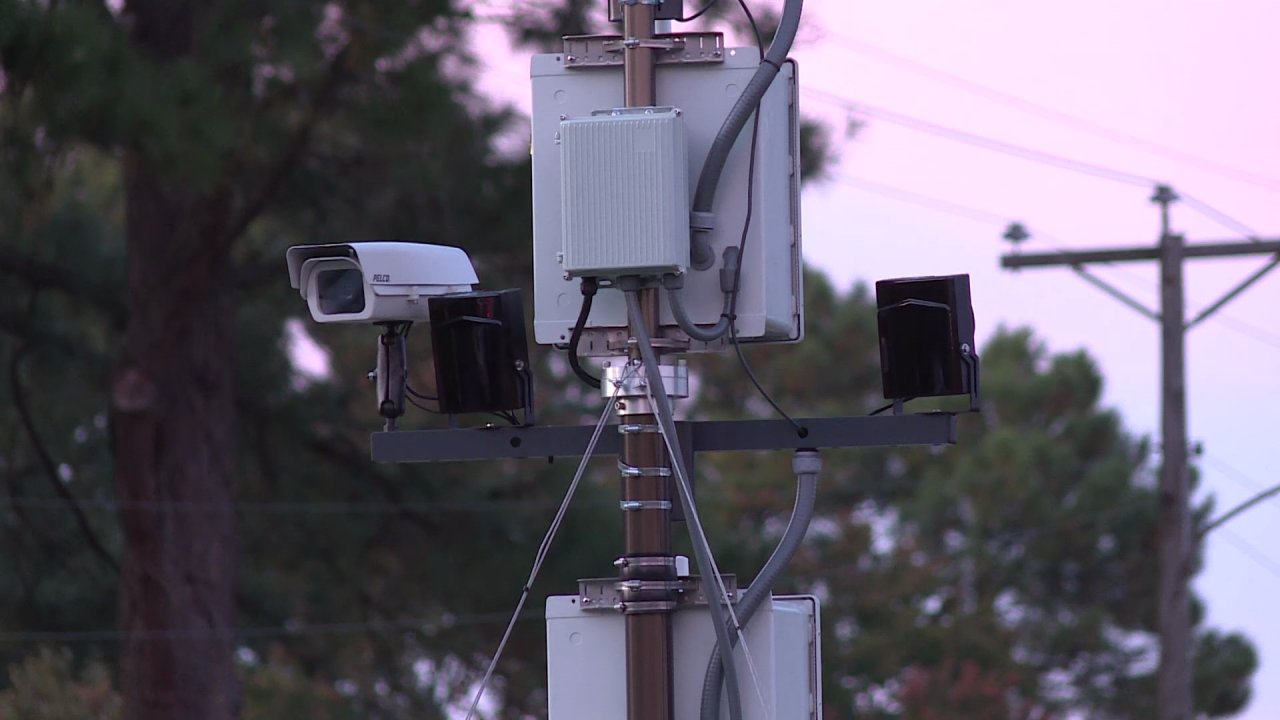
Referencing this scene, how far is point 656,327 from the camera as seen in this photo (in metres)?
4.17

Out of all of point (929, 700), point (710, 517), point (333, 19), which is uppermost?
point (333, 19)

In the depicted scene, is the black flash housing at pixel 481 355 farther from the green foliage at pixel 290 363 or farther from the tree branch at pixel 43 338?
the tree branch at pixel 43 338

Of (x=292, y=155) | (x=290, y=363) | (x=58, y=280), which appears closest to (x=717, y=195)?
(x=292, y=155)

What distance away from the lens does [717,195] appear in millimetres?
4207

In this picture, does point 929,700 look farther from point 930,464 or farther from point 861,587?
point 930,464

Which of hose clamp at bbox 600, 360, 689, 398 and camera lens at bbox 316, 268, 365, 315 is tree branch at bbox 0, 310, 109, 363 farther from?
hose clamp at bbox 600, 360, 689, 398

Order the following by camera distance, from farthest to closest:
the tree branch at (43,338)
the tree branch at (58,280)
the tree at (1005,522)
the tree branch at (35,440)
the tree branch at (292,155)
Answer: the tree at (1005,522) → the tree branch at (43,338) → the tree branch at (35,440) → the tree branch at (58,280) → the tree branch at (292,155)

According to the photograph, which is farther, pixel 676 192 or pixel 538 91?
pixel 538 91

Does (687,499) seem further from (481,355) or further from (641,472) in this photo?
(481,355)

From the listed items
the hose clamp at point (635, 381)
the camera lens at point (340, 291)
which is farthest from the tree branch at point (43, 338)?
Result: the hose clamp at point (635, 381)

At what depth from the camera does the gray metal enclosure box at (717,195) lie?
4168mm

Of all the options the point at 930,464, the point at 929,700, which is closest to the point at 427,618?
the point at 929,700

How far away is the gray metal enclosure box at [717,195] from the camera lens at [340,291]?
45 cm

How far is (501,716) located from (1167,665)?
312 inches
